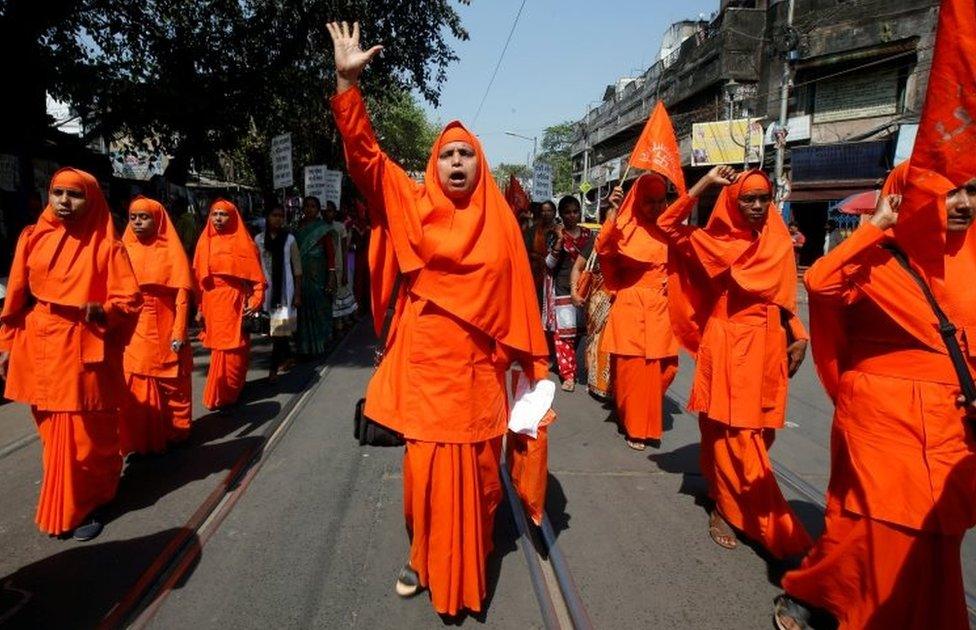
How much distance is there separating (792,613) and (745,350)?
1.24 metres

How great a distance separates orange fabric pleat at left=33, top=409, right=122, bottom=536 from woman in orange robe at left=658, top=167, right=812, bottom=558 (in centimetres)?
333

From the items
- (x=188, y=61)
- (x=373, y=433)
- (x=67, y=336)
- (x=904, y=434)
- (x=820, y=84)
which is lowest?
(x=373, y=433)

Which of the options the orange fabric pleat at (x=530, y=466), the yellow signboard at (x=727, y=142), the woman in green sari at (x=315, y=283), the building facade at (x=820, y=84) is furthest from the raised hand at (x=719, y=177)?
the yellow signboard at (x=727, y=142)

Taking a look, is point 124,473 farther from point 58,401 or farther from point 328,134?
point 328,134

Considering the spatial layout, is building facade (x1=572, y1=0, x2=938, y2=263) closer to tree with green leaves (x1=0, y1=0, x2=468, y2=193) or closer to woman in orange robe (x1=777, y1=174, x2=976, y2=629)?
tree with green leaves (x1=0, y1=0, x2=468, y2=193)

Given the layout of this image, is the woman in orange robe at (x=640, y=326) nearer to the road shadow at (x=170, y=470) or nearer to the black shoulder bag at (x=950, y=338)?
the black shoulder bag at (x=950, y=338)

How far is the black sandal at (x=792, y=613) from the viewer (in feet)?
8.31

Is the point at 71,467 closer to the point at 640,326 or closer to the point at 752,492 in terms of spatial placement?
the point at 752,492

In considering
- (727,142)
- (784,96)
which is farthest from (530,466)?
(727,142)

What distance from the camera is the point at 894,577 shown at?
2.16 m

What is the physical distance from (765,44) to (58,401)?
79.1 feet

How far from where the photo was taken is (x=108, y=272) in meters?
3.40

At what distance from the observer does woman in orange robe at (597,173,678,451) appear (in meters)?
4.74

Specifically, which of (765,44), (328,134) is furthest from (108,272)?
(765,44)
